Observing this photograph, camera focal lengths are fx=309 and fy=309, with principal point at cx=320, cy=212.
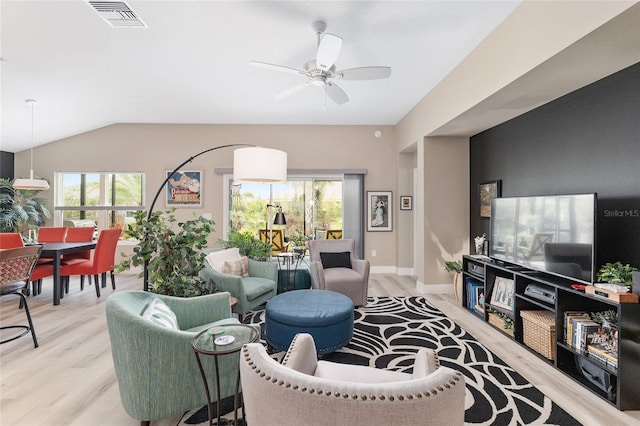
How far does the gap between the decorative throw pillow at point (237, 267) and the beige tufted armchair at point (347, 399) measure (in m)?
2.75

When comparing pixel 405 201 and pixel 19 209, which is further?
pixel 405 201

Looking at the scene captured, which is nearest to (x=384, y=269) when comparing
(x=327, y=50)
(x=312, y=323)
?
(x=312, y=323)

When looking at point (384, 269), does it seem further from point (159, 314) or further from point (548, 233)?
point (159, 314)

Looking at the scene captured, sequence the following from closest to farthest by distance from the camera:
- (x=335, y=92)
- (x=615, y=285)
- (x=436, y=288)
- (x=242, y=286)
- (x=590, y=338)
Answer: (x=615, y=285) < (x=590, y=338) < (x=242, y=286) < (x=335, y=92) < (x=436, y=288)

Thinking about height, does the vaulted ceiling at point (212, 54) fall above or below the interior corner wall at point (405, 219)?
above

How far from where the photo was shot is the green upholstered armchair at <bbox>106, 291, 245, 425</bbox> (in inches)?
61.9

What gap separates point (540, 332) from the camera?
264 cm

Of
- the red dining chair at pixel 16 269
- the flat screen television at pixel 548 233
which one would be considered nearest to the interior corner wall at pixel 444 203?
the flat screen television at pixel 548 233

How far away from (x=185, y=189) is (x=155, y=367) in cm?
480

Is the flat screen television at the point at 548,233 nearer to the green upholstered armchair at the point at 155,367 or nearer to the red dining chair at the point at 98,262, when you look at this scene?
the green upholstered armchair at the point at 155,367

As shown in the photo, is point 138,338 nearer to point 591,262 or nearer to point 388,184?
point 591,262

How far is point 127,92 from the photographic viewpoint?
14.5 ft

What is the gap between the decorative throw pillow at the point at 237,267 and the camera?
3.54 meters

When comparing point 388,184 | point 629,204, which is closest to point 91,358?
point 629,204
